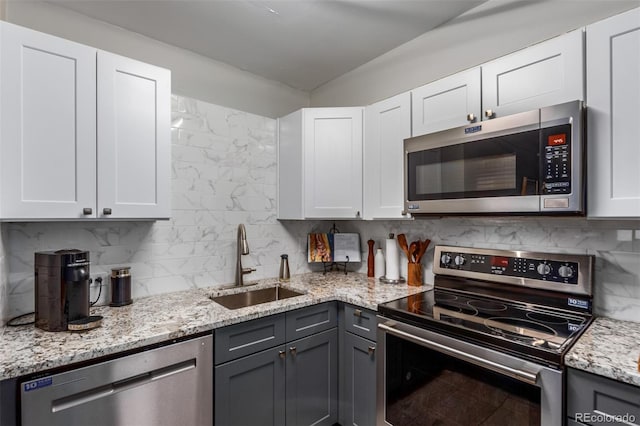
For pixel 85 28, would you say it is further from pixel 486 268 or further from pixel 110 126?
pixel 486 268

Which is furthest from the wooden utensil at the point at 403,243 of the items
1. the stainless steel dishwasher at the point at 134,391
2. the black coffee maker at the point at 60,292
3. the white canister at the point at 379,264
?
the black coffee maker at the point at 60,292

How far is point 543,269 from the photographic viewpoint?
1589mm

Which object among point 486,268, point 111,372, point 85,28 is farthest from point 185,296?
point 486,268

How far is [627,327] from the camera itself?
1.34 metres

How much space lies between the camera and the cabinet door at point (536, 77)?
1317 mm

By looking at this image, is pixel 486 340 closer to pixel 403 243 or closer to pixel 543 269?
pixel 543 269

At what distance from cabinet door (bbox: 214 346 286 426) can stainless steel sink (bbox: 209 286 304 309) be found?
1.85 feet

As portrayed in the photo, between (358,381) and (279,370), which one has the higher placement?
(279,370)

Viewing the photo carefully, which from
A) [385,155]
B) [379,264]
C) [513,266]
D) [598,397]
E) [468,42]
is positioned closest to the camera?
[598,397]

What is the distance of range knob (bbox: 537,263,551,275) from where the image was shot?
158cm

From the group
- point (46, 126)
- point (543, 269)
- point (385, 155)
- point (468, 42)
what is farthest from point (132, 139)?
point (543, 269)

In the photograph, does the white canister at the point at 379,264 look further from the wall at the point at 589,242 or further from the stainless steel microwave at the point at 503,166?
the stainless steel microwave at the point at 503,166

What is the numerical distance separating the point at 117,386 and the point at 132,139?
1128 millimetres

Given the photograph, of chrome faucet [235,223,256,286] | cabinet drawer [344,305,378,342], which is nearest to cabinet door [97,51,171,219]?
chrome faucet [235,223,256,286]
